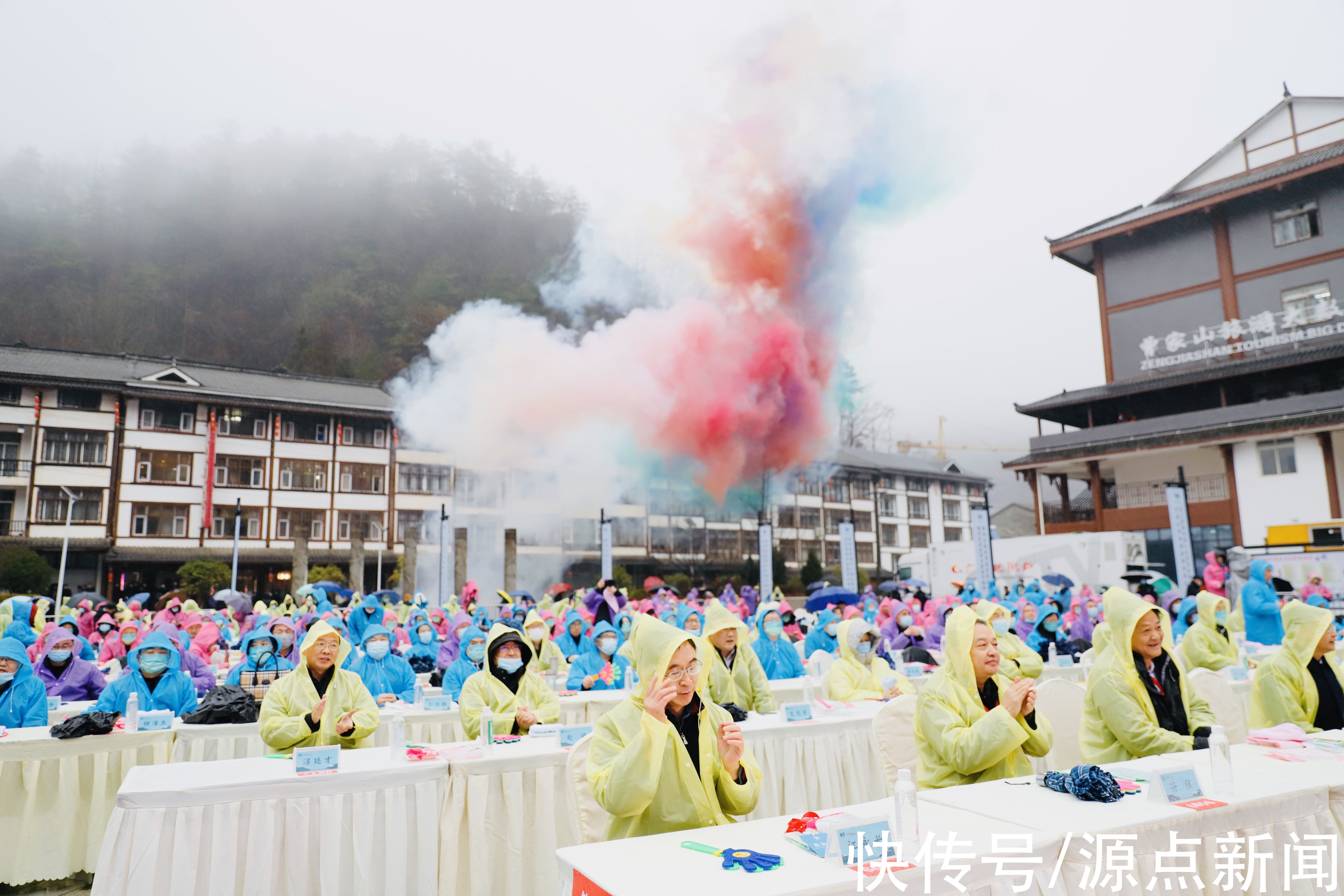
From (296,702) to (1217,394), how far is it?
31.8 m

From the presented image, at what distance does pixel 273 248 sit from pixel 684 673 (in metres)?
60.3

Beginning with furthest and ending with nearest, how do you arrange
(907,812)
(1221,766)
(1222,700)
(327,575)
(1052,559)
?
(327,575) → (1052,559) → (1222,700) → (1221,766) → (907,812)

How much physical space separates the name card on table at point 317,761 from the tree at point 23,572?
93.4 ft

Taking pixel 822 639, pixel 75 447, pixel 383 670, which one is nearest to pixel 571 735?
pixel 383 670

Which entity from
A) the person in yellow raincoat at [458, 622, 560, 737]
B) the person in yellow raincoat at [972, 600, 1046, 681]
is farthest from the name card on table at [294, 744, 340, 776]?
the person in yellow raincoat at [972, 600, 1046, 681]

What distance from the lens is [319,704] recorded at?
502 centimetres

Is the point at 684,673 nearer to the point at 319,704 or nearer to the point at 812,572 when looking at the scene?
the point at 319,704

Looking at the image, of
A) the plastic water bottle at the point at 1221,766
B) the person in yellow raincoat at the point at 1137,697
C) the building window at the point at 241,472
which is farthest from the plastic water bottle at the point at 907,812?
the building window at the point at 241,472

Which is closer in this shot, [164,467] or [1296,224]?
[1296,224]

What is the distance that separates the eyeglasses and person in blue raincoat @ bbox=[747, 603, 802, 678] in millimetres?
5954

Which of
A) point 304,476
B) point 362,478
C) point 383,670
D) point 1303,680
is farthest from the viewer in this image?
point 362,478

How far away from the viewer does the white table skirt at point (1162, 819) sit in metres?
2.76

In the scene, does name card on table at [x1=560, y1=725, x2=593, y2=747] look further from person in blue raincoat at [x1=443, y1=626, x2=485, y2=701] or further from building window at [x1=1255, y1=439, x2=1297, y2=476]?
building window at [x1=1255, y1=439, x2=1297, y2=476]

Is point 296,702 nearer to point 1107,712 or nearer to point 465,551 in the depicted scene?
point 1107,712
